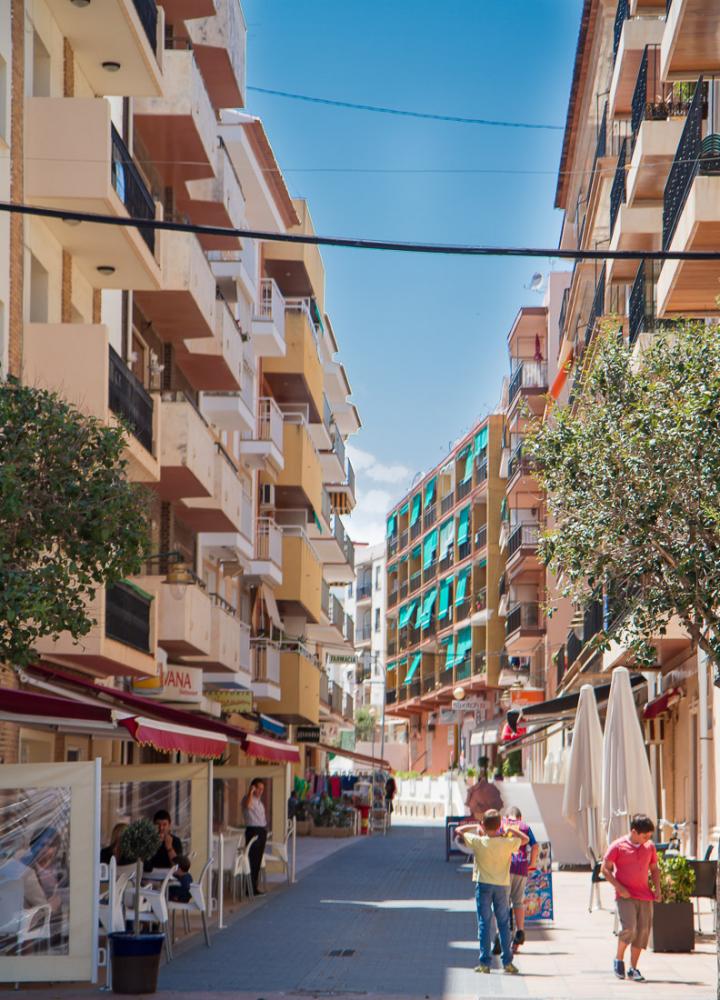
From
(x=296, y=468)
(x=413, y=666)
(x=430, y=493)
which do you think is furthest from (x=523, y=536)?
(x=413, y=666)

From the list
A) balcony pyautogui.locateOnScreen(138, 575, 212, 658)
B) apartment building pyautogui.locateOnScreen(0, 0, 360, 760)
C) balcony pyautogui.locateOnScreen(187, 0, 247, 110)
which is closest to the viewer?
apartment building pyautogui.locateOnScreen(0, 0, 360, 760)

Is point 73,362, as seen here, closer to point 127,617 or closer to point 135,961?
point 127,617

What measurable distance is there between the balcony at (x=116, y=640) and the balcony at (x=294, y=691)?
60.9 feet

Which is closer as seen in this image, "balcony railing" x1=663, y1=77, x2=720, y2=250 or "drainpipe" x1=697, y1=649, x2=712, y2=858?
"balcony railing" x1=663, y1=77, x2=720, y2=250

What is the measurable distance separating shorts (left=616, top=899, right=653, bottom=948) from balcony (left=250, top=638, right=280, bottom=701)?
2707 centimetres

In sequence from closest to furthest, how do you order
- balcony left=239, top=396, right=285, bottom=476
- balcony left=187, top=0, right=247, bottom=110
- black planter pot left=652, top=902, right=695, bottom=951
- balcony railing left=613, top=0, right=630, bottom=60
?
black planter pot left=652, top=902, right=695, bottom=951 → balcony left=187, top=0, right=247, bottom=110 → balcony railing left=613, top=0, right=630, bottom=60 → balcony left=239, top=396, right=285, bottom=476

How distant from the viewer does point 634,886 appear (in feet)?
52.4

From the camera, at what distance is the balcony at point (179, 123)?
28.0 meters

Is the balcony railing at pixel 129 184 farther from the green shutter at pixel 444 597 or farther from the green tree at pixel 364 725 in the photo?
the green tree at pixel 364 725

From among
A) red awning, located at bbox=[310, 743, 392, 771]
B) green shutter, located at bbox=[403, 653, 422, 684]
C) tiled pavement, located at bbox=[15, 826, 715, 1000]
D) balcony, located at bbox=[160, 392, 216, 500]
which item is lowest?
tiled pavement, located at bbox=[15, 826, 715, 1000]

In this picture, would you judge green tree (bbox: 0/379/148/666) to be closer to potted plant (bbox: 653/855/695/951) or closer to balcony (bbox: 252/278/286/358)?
potted plant (bbox: 653/855/695/951)

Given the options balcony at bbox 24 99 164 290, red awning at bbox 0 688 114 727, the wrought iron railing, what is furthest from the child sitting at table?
the wrought iron railing

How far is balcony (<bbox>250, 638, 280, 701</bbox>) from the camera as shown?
141 ft

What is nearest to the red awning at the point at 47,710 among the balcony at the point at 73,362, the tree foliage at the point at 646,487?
the tree foliage at the point at 646,487
